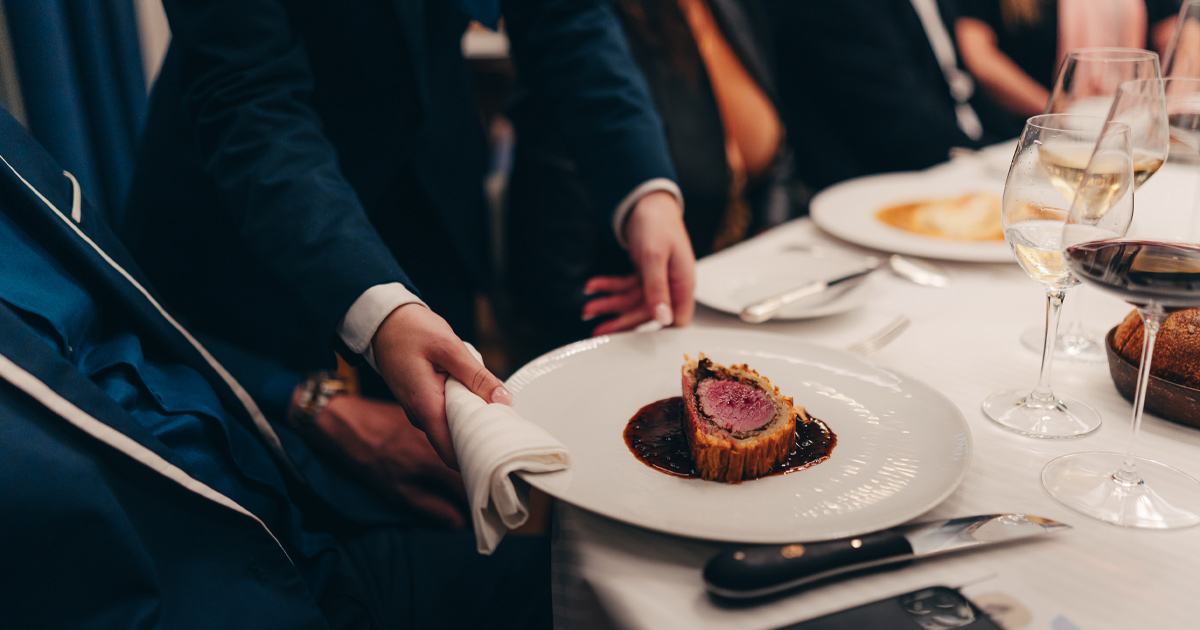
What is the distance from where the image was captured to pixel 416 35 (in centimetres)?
108

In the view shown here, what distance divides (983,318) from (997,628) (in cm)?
58

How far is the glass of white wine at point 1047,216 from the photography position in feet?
2.12

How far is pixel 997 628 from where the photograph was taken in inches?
18.8

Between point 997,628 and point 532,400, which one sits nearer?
point 997,628

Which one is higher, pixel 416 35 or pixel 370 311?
pixel 416 35

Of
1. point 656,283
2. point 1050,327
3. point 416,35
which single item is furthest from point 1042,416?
point 416,35

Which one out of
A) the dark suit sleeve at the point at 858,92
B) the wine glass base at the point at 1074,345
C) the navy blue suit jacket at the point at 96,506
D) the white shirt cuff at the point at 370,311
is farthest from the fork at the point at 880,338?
the dark suit sleeve at the point at 858,92

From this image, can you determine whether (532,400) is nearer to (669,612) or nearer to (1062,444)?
(669,612)

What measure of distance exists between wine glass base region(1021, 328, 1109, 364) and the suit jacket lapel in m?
0.88

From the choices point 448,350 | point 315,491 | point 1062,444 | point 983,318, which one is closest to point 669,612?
point 448,350

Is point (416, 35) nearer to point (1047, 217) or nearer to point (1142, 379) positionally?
point (1047, 217)

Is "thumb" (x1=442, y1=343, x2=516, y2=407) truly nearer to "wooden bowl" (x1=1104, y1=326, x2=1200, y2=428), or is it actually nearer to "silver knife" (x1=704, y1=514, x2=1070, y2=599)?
"silver knife" (x1=704, y1=514, x2=1070, y2=599)

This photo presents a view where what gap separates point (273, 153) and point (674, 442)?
57 centimetres

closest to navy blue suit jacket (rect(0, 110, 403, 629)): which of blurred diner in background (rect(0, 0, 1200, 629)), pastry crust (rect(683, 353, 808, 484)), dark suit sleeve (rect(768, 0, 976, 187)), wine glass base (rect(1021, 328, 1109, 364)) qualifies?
blurred diner in background (rect(0, 0, 1200, 629))
